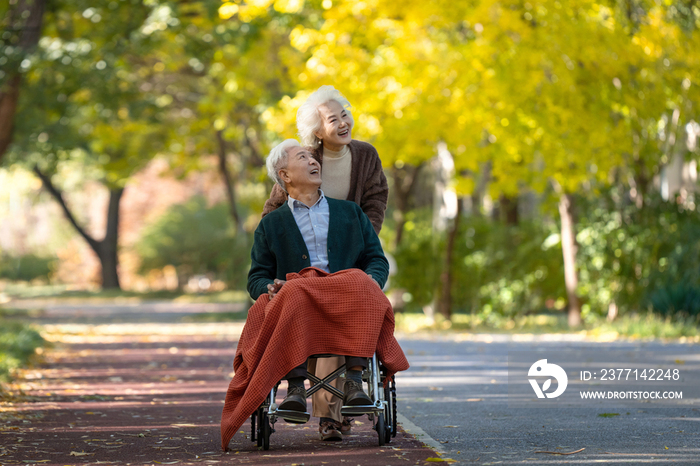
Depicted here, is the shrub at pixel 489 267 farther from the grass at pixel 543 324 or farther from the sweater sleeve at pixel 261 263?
the sweater sleeve at pixel 261 263

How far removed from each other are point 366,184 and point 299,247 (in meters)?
0.68

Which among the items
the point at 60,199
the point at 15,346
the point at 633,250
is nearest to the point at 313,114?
the point at 15,346

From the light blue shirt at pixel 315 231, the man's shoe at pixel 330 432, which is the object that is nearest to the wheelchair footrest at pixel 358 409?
the man's shoe at pixel 330 432

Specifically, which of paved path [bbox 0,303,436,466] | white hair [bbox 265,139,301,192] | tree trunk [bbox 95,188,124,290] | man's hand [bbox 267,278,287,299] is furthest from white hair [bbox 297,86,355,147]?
tree trunk [bbox 95,188,124,290]

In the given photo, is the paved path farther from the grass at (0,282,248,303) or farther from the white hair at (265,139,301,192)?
the grass at (0,282,248,303)

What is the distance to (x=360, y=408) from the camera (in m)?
5.04

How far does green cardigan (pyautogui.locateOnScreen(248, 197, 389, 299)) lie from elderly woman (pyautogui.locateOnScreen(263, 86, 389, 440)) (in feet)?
0.96

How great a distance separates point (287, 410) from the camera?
505 centimetres

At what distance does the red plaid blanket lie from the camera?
16.7 feet

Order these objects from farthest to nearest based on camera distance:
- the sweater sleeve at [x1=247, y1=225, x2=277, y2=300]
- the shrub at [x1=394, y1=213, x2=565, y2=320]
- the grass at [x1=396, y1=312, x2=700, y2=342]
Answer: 1. the shrub at [x1=394, y1=213, x2=565, y2=320]
2. the grass at [x1=396, y1=312, x2=700, y2=342]
3. the sweater sleeve at [x1=247, y1=225, x2=277, y2=300]

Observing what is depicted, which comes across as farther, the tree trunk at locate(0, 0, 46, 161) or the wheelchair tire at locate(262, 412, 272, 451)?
the tree trunk at locate(0, 0, 46, 161)

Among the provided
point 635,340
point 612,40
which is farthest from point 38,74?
point 635,340

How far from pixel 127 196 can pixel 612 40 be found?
45168 mm

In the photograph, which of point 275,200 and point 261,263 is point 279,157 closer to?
point 275,200
